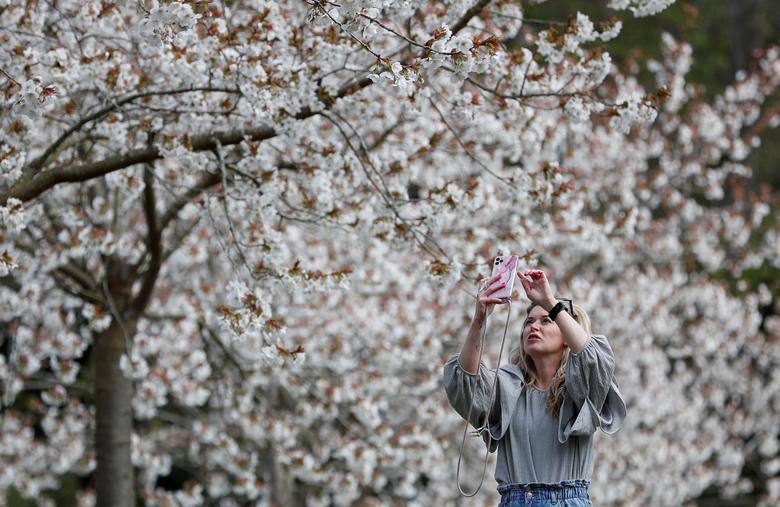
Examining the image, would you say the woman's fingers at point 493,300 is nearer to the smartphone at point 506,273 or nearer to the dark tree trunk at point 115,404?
the smartphone at point 506,273

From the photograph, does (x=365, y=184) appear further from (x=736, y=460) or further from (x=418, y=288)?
(x=736, y=460)

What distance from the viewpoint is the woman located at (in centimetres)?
264

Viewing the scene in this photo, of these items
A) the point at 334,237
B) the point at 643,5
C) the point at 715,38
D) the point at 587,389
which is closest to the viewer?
the point at 587,389

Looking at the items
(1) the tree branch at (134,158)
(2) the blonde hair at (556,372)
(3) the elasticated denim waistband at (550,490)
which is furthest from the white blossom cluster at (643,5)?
(3) the elasticated denim waistband at (550,490)

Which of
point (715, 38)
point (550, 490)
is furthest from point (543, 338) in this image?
point (715, 38)

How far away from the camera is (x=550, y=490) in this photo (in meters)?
2.66

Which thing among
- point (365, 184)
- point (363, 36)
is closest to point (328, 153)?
point (365, 184)

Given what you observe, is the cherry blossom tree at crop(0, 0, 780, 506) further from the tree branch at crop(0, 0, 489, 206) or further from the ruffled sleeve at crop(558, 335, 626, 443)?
the ruffled sleeve at crop(558, 335, 626, 443)

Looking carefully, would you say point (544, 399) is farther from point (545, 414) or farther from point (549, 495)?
point (549, 495)

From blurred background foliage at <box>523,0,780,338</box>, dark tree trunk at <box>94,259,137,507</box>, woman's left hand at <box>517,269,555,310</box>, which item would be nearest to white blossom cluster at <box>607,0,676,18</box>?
woman's left hand at <box>517,269,555,310</box>

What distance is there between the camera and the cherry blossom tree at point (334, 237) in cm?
364

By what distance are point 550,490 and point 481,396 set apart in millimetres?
327

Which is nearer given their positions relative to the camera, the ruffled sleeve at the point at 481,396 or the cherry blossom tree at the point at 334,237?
the ruffled sleeve at the point at 481,396

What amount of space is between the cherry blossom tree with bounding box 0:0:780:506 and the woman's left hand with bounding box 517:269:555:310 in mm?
274
